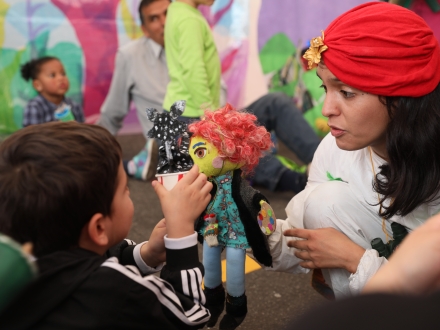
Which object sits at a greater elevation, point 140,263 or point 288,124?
point 140,263

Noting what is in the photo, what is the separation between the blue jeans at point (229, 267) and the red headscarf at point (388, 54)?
1.88ft

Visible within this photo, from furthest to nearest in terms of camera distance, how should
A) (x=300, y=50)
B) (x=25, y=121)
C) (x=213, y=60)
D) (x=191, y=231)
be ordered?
(x=300, y=50) → (x=25, y=121) → (x=213, y=60) → (x=191, y=231)

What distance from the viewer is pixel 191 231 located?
1.15 m

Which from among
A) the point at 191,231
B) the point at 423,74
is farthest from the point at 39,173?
the point at 423,74

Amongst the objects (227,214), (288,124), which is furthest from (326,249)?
(288,124)

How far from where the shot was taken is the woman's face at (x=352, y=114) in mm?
1371

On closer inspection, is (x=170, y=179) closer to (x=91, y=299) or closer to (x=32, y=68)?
(x=91, y=299)

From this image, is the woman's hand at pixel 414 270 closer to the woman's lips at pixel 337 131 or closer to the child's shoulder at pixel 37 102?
the woman's lips at pixel 337 131

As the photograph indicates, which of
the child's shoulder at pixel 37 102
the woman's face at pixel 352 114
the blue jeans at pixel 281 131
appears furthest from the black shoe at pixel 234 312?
the child's shoulder at pixel 37 102

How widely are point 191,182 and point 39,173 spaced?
15.1 inches

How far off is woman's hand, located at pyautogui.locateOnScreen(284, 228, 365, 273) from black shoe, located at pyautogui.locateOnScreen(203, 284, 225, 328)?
0.86 feet

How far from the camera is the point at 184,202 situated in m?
1.17

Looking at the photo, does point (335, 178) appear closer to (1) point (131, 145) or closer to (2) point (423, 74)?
(2) point (423, 74)

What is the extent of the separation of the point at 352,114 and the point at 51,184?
81 centimetres
